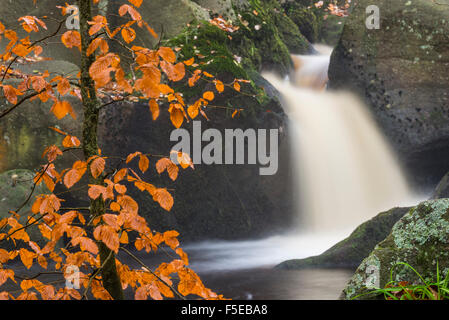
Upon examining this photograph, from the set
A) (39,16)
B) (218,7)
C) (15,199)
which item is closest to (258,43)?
(218,7)

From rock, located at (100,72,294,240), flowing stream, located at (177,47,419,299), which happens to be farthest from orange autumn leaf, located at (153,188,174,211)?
flowing stream, located at (177,47,419,299)

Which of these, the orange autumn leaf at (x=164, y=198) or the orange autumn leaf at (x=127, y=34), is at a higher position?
the orange autumn leaf at (x=127, y=34)

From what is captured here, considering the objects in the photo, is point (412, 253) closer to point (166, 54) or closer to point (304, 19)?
point (166, 54)

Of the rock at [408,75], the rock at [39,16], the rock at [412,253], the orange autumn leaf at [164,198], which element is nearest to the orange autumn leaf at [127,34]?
the orange autumn leaf at [164,198]

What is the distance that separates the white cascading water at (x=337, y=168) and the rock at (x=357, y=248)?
232 cm

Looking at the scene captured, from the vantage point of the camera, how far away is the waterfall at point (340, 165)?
948 centimetres

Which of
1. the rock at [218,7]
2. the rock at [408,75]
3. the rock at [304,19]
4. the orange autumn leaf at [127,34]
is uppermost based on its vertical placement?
the rock at [304,19]

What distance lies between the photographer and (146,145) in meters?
7.94

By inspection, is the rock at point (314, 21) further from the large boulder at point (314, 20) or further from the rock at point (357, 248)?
the rock at point (357, 248)

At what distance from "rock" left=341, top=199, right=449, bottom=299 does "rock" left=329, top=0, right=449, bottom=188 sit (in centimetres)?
782

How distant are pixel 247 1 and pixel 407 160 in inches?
216
